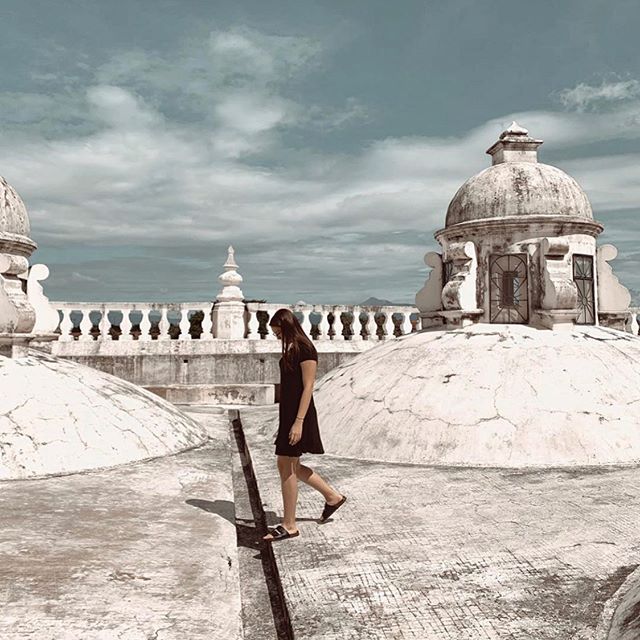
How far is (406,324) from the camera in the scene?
48.2 ft

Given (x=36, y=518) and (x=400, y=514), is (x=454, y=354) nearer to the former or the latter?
(x=400, y=514)

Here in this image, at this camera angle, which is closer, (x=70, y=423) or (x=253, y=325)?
(x=70, y=423)

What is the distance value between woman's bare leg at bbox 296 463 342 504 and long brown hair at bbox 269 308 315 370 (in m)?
0.74

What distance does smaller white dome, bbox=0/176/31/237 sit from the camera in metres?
8.12

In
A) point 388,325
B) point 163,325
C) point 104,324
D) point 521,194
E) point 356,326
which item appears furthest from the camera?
point 388,325

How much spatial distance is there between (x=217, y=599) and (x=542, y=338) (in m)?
5.70

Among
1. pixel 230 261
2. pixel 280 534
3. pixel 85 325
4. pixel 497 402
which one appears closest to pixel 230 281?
pixel 230 261

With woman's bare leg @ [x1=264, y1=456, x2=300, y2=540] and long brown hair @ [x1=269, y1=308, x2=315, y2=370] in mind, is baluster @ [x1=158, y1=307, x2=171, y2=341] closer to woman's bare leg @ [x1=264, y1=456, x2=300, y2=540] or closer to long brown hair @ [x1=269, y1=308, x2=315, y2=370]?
long brown hair @ [x1=269, y1=308, x2=315, y2=370]

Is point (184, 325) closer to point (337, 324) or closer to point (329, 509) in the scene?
point (337, 324)

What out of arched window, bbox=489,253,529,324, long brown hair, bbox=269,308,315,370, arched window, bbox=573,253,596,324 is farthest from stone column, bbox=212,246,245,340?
long brown hair, bbox=269,308,315,370

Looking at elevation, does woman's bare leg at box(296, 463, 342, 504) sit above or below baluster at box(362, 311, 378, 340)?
below

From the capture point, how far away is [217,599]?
3492 mm

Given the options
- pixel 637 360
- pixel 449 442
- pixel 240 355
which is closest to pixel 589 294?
pixel 637 360

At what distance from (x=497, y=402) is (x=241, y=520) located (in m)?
3.28
